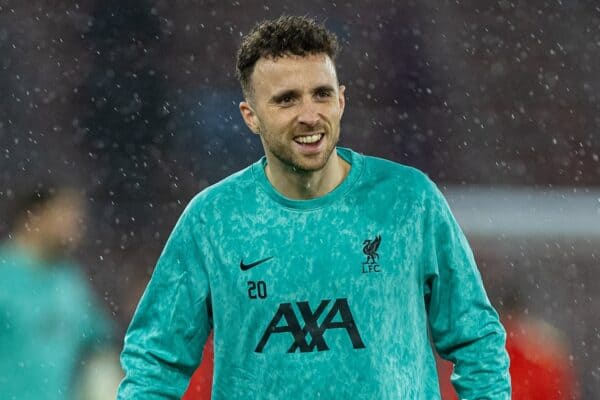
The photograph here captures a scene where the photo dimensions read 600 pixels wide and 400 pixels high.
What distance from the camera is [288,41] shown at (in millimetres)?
3016

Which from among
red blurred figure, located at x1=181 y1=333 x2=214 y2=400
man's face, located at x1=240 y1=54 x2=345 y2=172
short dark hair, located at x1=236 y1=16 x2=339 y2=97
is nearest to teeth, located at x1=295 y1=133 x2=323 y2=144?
man's face, located at x1=240 y1=54 x2=345 y2=172

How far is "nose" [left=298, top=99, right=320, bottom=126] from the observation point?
290 centimetres

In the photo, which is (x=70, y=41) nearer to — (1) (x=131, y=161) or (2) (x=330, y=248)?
(1) (x=131, y=161)

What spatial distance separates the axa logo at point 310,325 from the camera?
2947 millimetres

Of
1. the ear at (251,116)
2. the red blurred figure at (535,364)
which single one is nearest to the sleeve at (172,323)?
the ear at (251,116)

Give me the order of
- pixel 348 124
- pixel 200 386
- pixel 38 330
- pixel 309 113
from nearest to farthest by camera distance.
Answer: pixel 309 113 → pixel 38 330 → pixel 200 386 → pixel 348 124

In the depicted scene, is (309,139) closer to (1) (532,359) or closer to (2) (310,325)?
(2) (310,325)

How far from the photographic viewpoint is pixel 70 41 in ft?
26.4

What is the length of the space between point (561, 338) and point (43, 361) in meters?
3.40

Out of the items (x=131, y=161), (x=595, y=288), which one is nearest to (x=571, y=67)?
(x=595, y=288)

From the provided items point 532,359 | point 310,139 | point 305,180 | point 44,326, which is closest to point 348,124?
point 532,359

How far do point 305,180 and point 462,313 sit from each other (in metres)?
0.53

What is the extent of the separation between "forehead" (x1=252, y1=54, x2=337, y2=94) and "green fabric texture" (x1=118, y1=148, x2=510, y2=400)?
0.28 m

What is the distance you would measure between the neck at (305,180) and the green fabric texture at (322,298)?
3 cm
